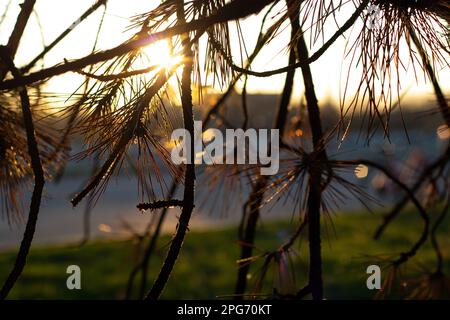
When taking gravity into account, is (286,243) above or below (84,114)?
below

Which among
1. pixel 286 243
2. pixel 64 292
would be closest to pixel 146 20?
pixel 286 243

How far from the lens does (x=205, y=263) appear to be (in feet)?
18.1

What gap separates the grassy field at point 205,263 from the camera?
4.46m

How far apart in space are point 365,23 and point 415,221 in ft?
23.7

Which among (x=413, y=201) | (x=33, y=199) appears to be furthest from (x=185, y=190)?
(x=413, y=201)

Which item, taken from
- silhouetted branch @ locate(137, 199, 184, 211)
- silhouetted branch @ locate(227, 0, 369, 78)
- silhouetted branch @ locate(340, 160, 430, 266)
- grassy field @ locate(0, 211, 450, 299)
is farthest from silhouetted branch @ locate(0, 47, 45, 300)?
grassy field @ locate(0, 211, 450, 299)

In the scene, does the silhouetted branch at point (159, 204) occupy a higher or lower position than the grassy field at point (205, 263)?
higher

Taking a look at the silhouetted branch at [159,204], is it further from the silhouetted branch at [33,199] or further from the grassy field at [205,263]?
the grassy field at [205,263]

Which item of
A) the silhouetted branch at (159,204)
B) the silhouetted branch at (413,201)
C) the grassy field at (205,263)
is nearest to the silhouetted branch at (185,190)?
the silhouetted branch at (159,204)

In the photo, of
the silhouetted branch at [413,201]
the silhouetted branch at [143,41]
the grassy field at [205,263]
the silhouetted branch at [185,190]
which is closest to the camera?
the silhouetted branch at [143,41]

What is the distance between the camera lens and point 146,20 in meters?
0.79

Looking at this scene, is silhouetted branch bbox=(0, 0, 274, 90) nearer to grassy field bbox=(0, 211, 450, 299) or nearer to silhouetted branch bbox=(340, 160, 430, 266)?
silhouetted branch bbox=(340, 160, 430, 266)

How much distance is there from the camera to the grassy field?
4465 mm

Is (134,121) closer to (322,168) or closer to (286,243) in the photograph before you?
(322,168)
